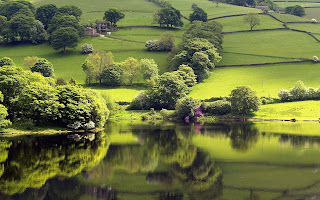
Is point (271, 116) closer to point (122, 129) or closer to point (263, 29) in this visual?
point (122, 129)

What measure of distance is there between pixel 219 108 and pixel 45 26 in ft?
348

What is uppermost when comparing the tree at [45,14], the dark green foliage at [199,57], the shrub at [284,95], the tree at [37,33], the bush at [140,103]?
the tree at [45,14]

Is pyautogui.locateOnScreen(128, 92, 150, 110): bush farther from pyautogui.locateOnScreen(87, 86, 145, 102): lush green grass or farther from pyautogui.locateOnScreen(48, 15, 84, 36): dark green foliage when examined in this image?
pyautogui.locateOnScreen(48, 15, 84, 36): dark green foliage

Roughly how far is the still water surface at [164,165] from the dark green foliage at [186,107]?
21.6m

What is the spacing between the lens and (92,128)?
91.2m

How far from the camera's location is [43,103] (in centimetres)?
8581

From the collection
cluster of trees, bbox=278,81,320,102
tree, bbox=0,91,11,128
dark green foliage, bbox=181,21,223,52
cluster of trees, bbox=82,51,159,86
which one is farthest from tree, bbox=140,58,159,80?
tree, bbox=0,91,11,128

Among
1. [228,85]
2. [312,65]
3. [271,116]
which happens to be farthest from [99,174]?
[312,65]

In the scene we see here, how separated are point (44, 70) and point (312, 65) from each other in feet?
275

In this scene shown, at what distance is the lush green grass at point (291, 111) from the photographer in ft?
347

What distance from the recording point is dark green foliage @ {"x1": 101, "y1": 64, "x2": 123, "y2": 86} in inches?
5320

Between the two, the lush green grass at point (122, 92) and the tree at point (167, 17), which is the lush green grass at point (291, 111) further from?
the tree at point (167, 17)

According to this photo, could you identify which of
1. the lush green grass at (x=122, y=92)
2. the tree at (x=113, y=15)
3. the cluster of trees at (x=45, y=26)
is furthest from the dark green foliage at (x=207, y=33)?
the cluster of trees at (x=45, y=26)

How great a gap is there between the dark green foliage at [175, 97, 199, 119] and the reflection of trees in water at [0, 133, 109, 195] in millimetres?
33800
